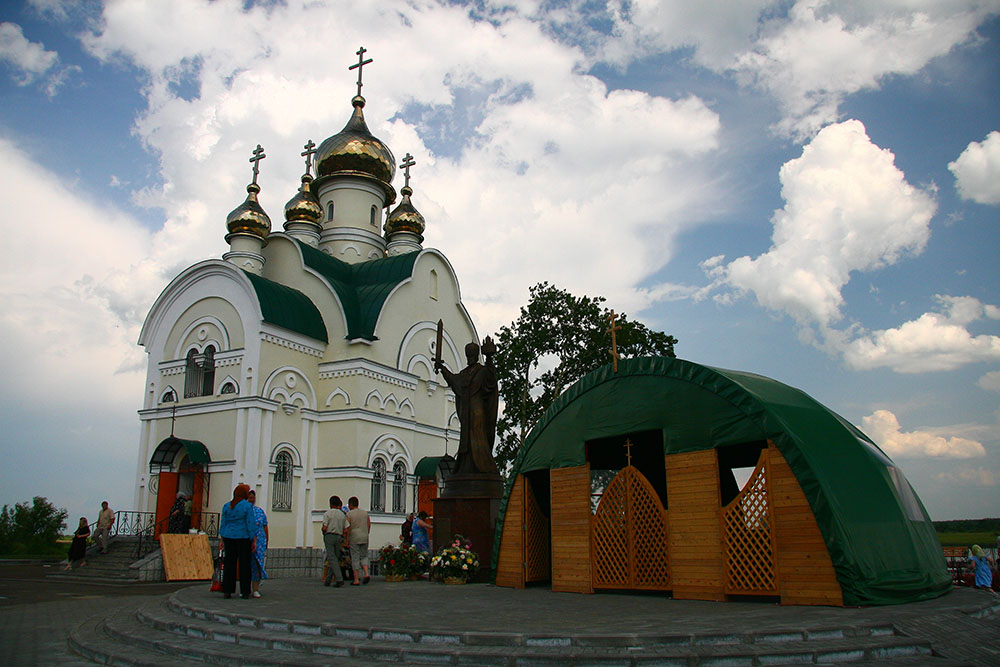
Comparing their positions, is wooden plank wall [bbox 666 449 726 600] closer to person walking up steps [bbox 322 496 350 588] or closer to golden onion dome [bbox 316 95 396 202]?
person walking up steps [bbox 322 496 350 588]

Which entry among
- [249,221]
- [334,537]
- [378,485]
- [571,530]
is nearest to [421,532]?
[334,537]

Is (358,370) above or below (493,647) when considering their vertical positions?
above

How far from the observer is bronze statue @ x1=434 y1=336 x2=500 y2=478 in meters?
13.3

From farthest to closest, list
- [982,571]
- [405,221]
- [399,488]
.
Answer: [405,221]
[399,488]
[982,571]

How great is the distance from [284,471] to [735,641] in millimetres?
17697

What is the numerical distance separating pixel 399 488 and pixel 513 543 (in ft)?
42.0

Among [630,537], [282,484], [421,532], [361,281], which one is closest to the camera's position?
[630,537]

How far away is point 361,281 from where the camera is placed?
2627 cm

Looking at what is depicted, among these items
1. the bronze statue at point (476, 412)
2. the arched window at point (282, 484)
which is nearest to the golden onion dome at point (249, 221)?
the arched window at point (282, 484)

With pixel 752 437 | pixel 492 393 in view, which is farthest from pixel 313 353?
pixel 752 437

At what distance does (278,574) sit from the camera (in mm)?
18391

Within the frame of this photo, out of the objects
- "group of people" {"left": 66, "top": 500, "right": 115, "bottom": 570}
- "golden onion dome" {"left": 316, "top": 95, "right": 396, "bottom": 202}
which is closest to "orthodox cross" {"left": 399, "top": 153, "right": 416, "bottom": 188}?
"golden onion dome" {"left": 316, "top": 95, "right": 396, "bottom": 202}

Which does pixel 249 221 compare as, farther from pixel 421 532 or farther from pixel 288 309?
pixel 421 532

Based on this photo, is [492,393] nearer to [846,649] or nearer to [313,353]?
[846,649]
